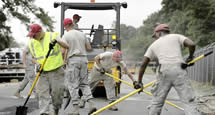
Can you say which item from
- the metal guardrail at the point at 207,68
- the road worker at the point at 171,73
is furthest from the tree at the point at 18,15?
the road worker at the point at 171,73

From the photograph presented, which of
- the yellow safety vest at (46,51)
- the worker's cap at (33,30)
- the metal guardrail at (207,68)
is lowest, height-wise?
the metal guardrail at (207,68)

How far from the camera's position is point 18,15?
67.3 feet

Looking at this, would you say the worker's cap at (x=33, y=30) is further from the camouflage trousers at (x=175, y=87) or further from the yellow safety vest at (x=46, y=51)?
the camouflage trousers at (x=175, y=87)

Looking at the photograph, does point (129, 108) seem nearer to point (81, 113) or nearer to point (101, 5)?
point (81, 113)

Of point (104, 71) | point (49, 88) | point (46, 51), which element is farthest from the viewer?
point (104, 71)

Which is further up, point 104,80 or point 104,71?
point 104,71

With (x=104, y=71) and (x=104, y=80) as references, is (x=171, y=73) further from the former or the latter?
(x=104, y=80)

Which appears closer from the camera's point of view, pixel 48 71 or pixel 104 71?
pixel 48 71

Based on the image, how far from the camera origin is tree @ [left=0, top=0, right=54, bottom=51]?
19.8m

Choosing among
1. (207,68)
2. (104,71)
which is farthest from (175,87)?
(207,68)

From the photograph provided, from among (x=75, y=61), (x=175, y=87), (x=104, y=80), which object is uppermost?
(x=75, y=61)

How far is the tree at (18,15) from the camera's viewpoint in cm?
1975

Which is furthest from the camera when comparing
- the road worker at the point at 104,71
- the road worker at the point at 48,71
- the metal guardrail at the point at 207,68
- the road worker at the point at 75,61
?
the metal guardrail at the point at 207,68

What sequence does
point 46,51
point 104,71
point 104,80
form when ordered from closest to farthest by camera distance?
point 46,51, point 104,71, point 104,80
